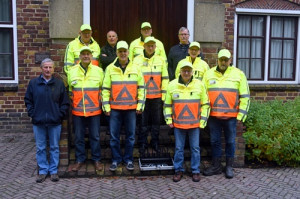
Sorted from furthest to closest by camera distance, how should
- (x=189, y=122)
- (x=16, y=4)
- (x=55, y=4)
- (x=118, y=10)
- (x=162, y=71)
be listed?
1. (x=16, y=4)
2. (x=118, y=10)
3. (x=55, y=4)
4. (x=162, y=71)
5. (x=189, y=122)

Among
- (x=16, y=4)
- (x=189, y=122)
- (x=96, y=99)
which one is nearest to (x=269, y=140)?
(x=189, y=122)

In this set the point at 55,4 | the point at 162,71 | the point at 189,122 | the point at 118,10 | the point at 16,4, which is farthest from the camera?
the point at 16,4

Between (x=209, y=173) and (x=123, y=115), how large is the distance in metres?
1.68

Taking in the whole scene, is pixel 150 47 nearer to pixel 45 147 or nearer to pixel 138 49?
pixel 138 49

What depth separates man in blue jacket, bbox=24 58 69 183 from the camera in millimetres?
5121

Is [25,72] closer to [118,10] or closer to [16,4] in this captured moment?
[16,4]

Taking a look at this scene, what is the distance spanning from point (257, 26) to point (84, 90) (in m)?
5.80

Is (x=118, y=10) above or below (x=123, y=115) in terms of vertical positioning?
above

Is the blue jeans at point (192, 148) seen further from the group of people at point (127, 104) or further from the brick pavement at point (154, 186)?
the brick pavement at point (154, 186)

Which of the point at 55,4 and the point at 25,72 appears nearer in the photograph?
the point at 55,4

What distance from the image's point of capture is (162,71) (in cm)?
579

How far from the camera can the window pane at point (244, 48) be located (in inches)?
360

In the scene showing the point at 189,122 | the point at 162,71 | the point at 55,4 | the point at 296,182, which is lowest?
the point at 296,182

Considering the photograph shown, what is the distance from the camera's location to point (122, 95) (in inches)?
210
